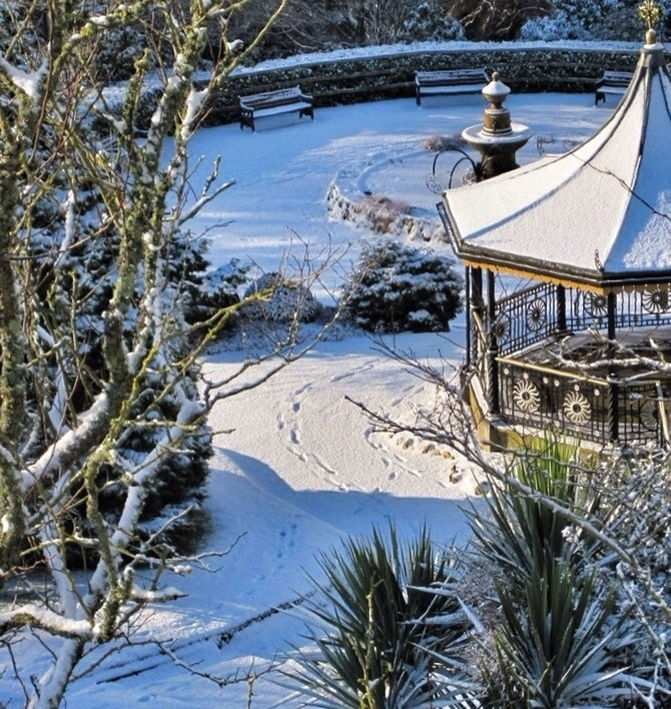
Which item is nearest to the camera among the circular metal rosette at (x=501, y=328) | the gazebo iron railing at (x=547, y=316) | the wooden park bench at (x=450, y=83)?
the circular metal rosette at (x=501, y=328)

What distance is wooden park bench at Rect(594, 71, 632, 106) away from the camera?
25.0 meters

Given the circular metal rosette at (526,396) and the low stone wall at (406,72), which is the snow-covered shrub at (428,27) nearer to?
the low stone wall at (406,72)

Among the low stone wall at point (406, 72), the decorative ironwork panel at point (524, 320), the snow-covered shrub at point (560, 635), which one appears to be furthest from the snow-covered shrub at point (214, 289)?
the low stone wall at point (406, 72)

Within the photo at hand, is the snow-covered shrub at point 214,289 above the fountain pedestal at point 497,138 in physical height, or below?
below

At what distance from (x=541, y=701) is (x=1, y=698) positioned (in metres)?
3.85

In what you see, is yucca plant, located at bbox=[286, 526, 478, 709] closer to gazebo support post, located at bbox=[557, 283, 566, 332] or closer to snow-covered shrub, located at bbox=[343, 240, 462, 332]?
gazebo support post, located at bbox=[557, 283, 566, 332]

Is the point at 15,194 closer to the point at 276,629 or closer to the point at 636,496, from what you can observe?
the point at 636,496

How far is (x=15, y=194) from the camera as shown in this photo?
4895mm

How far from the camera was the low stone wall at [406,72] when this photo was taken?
86.7 ft

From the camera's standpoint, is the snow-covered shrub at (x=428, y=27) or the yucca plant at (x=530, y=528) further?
the snow-covered shrub at (x=428, y=27)

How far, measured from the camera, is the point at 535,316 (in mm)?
13133

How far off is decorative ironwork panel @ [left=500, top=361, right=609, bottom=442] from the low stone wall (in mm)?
15852

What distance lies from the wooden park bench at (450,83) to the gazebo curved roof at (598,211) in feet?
47.4

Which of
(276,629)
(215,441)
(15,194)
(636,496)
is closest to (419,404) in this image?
(215,441)
